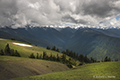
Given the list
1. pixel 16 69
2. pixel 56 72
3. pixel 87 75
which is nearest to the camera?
pixel 87 75

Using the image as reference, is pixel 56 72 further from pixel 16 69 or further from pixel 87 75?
pixel 16 69

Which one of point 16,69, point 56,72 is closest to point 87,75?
point 56,72

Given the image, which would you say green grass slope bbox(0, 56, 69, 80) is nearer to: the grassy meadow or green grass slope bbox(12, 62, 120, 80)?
the grassy meadow

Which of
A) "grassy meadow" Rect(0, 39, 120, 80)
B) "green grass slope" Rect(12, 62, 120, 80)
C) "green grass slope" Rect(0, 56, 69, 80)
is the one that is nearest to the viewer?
"green grass slope" Rect(12, 62, 120, 80)

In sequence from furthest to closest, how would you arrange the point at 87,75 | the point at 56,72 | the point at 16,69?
the point at 56,72 < the point at 16,69 < the point at 87,75

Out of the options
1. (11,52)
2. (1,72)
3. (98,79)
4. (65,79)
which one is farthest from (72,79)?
(11,52)

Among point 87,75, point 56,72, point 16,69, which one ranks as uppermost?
point 87,75

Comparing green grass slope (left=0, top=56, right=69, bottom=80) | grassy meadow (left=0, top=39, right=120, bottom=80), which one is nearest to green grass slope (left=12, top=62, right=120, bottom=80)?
grassy meadow (left=0, top=39, right=120, bottom=80)

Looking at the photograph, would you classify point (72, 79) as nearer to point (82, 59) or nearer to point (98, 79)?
point (98, 79)

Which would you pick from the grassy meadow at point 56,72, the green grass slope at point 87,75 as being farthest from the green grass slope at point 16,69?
the green grass slope at point 87,75

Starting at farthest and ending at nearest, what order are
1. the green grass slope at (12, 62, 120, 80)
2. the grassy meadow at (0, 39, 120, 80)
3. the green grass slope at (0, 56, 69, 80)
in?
the green grass slope at (0, 56, 69, 80)
the grassy meadow at (0, 39, 120, 80)
the green grass slope at (12, 62, 120, 80)

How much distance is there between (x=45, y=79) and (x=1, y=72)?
17732mm

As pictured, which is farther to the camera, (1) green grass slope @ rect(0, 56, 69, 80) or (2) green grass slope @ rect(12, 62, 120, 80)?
(1) green grass slope @ rect(0, 56, 69, 80)

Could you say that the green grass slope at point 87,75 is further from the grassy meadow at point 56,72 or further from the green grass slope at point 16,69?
the green grass slope at point 16,69
